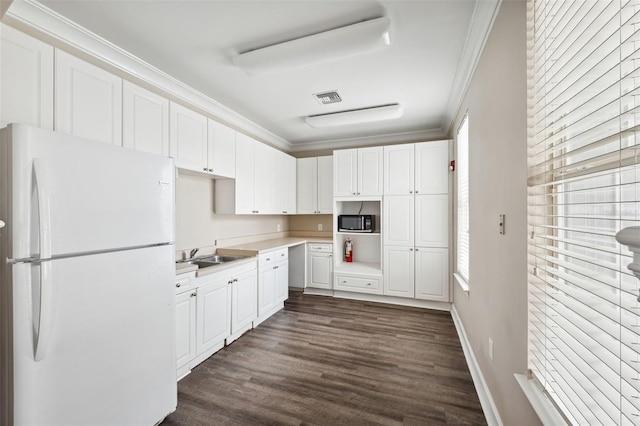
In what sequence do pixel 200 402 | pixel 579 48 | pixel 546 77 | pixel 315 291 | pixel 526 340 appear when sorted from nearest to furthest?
pixel 579 48
pixel 546 77
pixel 526 340
pixel 200 402
pixel 315 291

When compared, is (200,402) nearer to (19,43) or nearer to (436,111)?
(19,43)

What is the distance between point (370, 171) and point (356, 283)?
1727 millimetres

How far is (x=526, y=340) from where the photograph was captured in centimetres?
120

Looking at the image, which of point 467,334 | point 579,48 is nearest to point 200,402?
point 467,334

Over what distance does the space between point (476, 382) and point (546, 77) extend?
6.95 feet

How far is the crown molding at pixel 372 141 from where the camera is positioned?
439 centimetres

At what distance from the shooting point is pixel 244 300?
3.05 meters


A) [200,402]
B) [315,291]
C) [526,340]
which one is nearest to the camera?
[526,340]

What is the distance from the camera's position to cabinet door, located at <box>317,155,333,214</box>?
15.5 ft

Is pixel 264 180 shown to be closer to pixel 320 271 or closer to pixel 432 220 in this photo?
pixel 320 271

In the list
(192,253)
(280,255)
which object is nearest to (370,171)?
(280,255)

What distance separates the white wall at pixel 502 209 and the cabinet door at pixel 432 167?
1.62 meters

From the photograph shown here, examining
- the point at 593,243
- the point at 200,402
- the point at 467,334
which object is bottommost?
the point at 200,402

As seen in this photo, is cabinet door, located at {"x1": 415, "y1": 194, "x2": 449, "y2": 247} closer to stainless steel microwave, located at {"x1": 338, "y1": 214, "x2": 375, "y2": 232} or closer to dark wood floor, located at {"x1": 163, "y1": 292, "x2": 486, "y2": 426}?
stainless steel microwave, located at {"x1": 338, "y1": 214, "x2": 375, "y2": 232}
